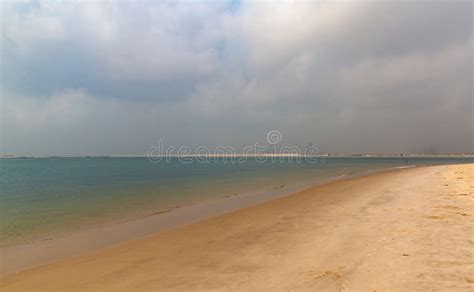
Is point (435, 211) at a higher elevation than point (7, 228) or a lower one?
higher

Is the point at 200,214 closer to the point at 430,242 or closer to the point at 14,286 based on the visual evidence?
the point at 14,286

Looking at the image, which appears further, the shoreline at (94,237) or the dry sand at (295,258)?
the shoreline at (94,237)

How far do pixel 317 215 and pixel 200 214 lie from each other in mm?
6592

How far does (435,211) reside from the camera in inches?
475

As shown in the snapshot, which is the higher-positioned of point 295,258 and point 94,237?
point 295,258

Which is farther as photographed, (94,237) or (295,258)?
(94,237)

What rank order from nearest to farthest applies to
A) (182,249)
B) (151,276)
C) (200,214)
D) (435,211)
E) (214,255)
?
(151,276) < (214,255) < (182,249) < (435,211) < (200,214)

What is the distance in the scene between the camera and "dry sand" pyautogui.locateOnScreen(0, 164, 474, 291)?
600cm

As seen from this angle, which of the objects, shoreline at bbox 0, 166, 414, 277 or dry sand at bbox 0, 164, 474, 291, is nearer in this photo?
dry sand at bbox 0, 164, 474, 291

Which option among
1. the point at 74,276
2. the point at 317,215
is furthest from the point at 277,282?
the point at 317,215

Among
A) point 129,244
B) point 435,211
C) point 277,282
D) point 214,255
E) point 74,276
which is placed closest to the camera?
point 277,282

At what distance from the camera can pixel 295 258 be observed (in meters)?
7.70

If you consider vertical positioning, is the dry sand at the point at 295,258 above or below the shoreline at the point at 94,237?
above

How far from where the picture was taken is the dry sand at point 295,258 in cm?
600
